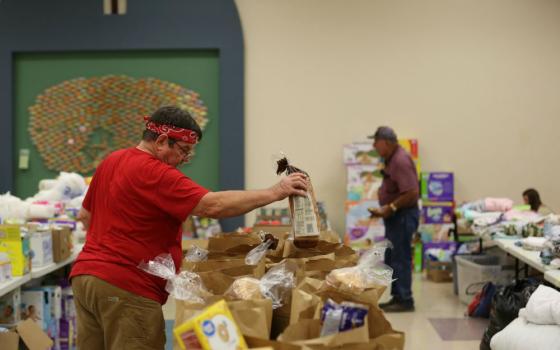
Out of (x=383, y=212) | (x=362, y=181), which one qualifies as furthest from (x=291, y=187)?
(x=362, y=181)

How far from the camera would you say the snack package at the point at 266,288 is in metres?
1.87

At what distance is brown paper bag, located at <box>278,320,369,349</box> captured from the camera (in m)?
1.54

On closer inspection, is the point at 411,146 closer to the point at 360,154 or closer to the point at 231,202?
the point at 360,154

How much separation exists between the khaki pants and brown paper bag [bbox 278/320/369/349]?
42.4 inches

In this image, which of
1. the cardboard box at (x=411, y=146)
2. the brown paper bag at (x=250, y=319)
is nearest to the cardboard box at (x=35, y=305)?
the brown paper bag at (x=250, y=319)

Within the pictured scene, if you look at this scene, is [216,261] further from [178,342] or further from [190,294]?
[178,342]

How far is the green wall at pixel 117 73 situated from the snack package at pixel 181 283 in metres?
6.18

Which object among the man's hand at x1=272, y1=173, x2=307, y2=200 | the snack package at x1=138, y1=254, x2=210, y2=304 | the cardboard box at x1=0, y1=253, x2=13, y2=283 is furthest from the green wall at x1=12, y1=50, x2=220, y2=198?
the snack package at x1=138, y1=254, x2=210, y2=304

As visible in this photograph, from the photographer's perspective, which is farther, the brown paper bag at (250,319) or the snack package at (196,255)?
the snack package at (196,255)

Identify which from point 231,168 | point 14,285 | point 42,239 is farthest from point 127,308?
point 231,168

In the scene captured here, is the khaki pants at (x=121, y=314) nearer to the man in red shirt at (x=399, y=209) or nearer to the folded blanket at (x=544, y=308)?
the folded blanket at (x=544, y=308)

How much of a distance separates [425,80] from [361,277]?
6625mm

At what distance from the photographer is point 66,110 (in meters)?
8.36

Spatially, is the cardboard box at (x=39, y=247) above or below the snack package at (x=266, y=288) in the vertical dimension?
below
